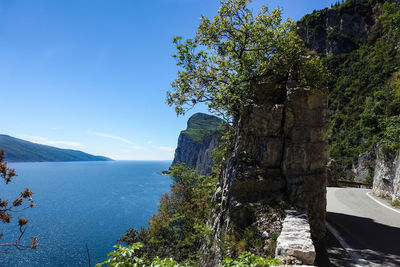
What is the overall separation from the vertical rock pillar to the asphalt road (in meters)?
1.40

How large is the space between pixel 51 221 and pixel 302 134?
7151 cm

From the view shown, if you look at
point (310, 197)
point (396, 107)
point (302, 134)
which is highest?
point (396, 107)

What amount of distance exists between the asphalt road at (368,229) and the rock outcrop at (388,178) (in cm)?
119

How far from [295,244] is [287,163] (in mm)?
3783

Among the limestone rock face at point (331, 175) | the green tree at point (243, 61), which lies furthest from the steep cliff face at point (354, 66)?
the green tree at point (243, 61)

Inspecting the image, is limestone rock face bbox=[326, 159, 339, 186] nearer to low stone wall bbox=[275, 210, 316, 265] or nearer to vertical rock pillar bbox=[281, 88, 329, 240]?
vertical rock pillar bbox=[281, 88, 329, 240]

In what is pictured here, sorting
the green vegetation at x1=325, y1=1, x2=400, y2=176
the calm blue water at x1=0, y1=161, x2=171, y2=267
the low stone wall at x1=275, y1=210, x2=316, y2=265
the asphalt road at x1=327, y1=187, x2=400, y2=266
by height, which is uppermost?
the green vegetation at x1=325, y1=1, x2=400, y2=176

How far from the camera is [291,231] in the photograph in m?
5.89

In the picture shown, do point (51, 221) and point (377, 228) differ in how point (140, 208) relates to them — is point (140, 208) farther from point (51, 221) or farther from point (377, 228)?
point (377, 228)

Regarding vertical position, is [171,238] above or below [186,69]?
below

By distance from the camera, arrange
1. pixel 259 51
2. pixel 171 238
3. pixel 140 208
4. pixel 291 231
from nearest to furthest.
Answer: pixel 291 231 < pixel 259 51 < pixel 171 238 < pixel 140 208

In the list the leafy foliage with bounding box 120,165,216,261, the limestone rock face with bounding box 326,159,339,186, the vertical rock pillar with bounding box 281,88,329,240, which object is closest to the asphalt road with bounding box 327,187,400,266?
the vertical rock pillar with bounding box 281,88,329,240

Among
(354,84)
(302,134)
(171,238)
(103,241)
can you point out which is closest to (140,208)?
(103,241)

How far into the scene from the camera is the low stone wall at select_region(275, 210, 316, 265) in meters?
4.62
